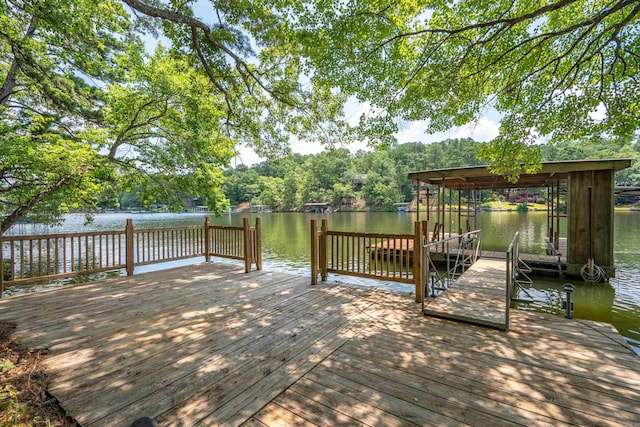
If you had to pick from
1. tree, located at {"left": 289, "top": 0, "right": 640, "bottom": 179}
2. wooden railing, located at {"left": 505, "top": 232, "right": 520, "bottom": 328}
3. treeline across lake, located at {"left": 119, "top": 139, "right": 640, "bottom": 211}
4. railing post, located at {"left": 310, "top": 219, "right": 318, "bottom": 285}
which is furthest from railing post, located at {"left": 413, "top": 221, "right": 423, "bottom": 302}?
treeline across lake, located at {"left": 119, "top": 139, "right": 640, "bottom": 211}

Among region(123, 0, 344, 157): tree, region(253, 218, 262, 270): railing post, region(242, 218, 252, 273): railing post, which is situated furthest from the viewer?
region(253, 218, 262, 270): railing post

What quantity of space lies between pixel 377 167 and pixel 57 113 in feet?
192

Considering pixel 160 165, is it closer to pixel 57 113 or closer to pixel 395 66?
pixel 57 113

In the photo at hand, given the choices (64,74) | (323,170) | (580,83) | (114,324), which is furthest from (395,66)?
(323,170)

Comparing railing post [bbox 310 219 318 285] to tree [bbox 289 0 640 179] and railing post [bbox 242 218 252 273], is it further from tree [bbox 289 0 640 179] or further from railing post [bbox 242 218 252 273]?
tree [bbox 289 0 640 179]

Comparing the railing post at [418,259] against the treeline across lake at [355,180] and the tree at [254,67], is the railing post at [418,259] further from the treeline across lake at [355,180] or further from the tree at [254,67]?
the treeline across lake at [355,180]

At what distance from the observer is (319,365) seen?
2426 millimetres

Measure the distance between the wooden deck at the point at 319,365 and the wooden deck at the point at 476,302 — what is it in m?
0.14

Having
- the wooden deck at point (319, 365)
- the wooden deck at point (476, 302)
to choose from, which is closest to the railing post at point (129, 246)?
the wooden deck at point (319, 365)

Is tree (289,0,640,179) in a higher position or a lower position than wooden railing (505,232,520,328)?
higher

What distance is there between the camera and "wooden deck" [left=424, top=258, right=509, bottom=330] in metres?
3.32

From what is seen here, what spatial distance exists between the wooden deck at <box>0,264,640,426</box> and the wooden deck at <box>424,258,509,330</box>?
0.14 meters

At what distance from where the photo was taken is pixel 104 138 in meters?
6.62

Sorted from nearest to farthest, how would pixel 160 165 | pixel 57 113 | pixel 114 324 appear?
pixel 114 324 → pixel 57 113 → pixel 160 165
